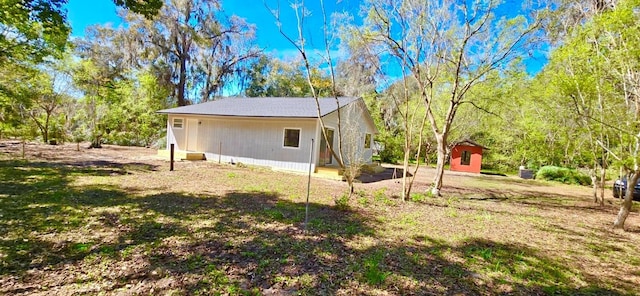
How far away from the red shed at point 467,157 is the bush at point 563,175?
3509 millimetres

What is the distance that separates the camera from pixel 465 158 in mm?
21125

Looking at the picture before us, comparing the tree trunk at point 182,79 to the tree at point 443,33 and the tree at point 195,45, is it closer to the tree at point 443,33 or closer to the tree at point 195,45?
the tree at point 195,45

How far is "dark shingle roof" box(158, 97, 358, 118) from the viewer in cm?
1232

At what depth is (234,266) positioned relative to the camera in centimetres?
338

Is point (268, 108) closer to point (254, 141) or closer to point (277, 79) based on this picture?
point (254, 141)

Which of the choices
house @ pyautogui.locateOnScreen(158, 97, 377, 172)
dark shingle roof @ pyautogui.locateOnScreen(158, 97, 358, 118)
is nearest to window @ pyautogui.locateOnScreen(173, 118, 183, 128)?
house @ pyautogui.locateOnScreen(158, 97, 377, 172)

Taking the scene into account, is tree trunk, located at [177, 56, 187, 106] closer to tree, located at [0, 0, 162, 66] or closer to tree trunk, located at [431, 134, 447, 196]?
tree, located at [0, 0, 162, 66]

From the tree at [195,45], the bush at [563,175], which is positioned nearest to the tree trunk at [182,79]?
the tree at [195,45]

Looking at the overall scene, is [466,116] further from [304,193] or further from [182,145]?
[182,145]

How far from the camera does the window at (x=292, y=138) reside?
1234cm

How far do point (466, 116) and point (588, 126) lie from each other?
748 cm

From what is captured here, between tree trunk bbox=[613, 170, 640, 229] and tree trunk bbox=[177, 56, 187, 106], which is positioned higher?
tree trunk bbox=[177, 56, 187, 106]

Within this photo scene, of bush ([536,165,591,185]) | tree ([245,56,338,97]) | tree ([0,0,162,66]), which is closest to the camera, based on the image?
tree ([0,0,162,66])

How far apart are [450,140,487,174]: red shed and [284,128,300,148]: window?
13.5 m
